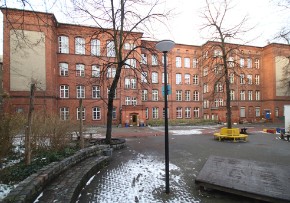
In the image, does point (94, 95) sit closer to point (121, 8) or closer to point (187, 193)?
point (121, 8)

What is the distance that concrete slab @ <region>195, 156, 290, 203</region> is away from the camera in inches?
195

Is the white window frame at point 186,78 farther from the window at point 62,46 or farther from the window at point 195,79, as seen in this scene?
the window at point 62,46

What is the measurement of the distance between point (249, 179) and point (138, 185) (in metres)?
3.08

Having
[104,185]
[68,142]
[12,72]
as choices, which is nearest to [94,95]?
[12,72]

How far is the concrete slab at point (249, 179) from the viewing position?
4943mm

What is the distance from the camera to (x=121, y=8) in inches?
515

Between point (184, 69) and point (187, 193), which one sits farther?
point (184, 69)

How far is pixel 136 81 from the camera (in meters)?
18.8

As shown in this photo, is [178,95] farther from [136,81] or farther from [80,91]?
[136,81]

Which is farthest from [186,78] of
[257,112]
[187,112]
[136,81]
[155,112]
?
[136,81]

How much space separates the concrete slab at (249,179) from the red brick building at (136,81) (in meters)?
8.92

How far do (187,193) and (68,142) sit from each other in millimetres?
6068

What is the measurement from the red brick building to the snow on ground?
8.08 metres

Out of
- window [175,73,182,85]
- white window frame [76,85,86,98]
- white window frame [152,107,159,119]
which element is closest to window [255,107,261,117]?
window [175,73,182,85]
